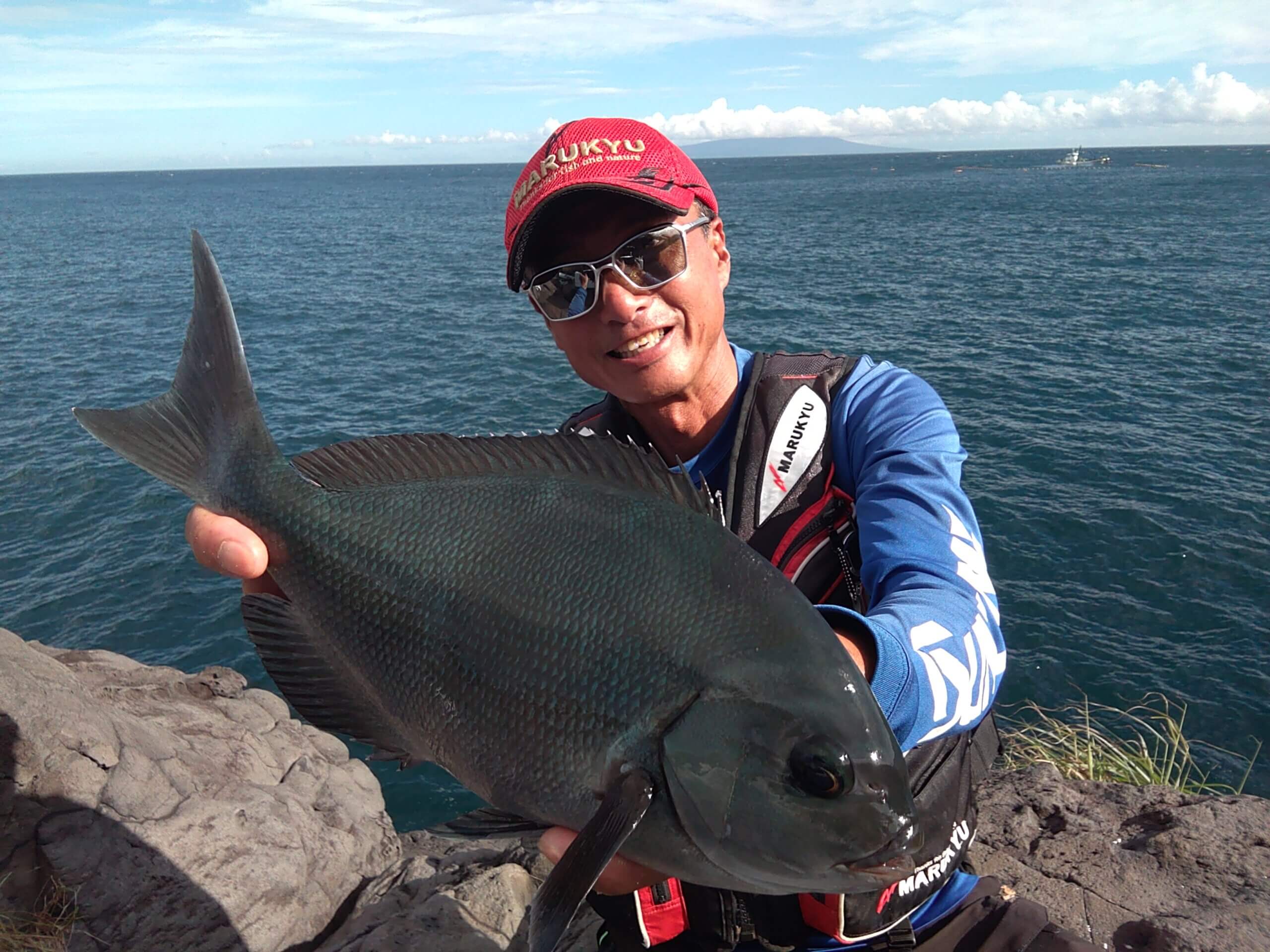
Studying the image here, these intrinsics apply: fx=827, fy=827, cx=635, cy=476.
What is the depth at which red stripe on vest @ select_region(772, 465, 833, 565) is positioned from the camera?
106 inches

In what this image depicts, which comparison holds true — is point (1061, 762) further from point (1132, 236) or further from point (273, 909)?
point (1132, 236)

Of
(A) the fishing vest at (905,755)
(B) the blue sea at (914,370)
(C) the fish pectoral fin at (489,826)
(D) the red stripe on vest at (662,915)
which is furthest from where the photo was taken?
(B) the blue sea at (914,370)

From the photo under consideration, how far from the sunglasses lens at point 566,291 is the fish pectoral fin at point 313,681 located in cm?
132

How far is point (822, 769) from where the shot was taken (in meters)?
1.65

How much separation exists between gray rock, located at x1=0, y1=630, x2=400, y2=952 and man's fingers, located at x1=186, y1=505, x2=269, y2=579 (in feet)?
11.3

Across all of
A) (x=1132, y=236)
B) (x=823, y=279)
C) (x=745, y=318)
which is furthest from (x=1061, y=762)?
(x=1132, y=236)

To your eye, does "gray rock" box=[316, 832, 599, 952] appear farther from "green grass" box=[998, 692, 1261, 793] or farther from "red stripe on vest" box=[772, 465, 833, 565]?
"green grass" box=[998, 692, 1261, 793]

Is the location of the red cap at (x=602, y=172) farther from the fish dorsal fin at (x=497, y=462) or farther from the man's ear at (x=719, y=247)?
the fish dorsal fin at (x=497, y=462)

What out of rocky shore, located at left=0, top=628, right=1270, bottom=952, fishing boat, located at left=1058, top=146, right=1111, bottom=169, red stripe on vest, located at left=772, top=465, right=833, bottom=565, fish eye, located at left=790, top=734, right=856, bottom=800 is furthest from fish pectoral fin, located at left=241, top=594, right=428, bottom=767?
fishing boat, located at left=1058, top=146, right=1111, bottom=169

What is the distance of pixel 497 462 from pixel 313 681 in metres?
0.84

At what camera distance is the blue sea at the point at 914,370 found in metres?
11.6

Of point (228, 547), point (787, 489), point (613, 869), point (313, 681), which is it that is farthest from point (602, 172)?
point (613, 869)

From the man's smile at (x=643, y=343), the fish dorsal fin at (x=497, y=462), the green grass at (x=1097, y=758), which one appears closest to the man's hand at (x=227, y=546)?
the fish dorsal fin at (x=497, y=462)

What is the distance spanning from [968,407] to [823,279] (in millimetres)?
18192
